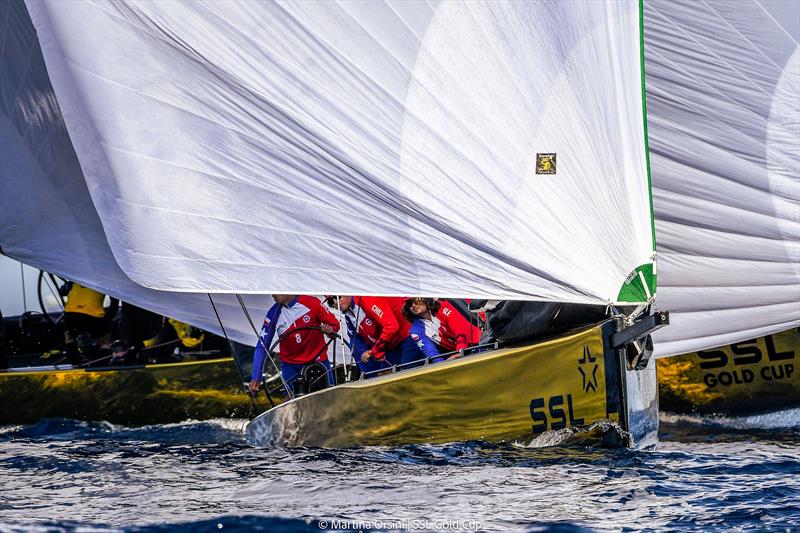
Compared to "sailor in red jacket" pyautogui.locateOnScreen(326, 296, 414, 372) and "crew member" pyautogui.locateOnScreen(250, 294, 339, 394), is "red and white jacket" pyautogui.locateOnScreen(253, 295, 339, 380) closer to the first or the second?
"crew member" pyautogui.locateOnScreen(250, 294, 339, 394)

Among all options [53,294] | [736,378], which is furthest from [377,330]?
[53,294]

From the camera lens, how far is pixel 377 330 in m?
8.10

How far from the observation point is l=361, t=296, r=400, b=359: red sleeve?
795 cm

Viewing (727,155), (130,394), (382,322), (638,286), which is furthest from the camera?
(130,394)

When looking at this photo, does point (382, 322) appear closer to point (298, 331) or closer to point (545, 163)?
point (298, 331)

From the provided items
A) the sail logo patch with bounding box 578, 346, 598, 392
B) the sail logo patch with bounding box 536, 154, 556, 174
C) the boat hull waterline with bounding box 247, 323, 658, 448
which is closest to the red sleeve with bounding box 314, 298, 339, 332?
the boat hull waterline with bounding box 247, 323, 658, 448

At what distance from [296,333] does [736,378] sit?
3217 mm

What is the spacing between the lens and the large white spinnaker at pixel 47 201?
811 centimetres

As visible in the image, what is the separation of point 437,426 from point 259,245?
1.38m

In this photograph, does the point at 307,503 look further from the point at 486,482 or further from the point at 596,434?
the point at 596,434

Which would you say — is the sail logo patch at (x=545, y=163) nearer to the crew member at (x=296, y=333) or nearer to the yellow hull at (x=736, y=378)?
the crew member at (x=296, y=333)

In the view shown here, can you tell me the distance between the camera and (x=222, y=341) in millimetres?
10383

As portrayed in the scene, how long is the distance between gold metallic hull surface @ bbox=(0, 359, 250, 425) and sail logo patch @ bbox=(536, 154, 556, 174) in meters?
4.32

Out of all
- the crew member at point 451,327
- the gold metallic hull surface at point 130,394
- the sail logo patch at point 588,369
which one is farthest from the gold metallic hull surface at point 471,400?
the gold metallic hull surface at point 130,394
